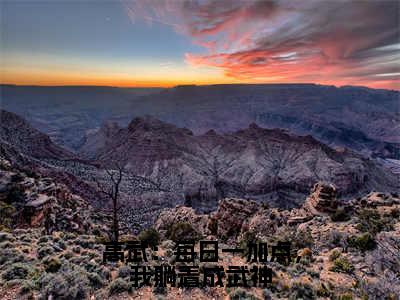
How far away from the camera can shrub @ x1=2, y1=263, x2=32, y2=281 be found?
8.00 m

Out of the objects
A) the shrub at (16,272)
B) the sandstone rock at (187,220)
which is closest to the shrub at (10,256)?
the shrub at (16,272)

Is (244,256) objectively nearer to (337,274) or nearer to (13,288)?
(337,274)

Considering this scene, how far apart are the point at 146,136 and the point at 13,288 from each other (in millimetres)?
99735

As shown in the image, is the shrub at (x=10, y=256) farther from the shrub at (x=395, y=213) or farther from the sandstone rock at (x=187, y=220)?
the shrub at (x=395, y=213)

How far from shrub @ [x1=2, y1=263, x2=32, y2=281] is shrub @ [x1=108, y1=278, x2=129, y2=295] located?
3.15 meters

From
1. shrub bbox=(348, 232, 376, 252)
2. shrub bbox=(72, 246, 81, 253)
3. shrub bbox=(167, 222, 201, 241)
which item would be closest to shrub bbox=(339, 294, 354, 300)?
shrub bbox=(348, 232, 376, 252)

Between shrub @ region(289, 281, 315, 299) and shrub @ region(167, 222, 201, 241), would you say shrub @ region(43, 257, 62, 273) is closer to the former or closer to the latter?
shrub @ region(289, 281, 315, 299)

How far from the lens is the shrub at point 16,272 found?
26.2 ft

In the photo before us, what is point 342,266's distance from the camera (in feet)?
35.8

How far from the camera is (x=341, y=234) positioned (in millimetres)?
15539

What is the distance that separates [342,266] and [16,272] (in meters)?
13.2

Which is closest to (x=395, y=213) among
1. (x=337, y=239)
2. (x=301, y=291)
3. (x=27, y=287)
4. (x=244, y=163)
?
(x=337, y=239)

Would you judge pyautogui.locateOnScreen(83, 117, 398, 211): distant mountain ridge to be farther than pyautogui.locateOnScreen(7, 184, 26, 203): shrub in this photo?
Yes

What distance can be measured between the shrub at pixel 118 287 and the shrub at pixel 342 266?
9015mm
